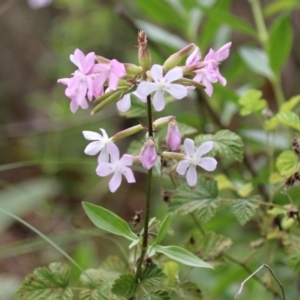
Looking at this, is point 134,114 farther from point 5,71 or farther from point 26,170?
point 5,71

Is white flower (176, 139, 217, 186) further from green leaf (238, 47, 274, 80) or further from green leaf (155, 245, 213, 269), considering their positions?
green leaf (238, 47, 274, 80)

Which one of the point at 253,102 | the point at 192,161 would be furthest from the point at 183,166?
the point at 253,102

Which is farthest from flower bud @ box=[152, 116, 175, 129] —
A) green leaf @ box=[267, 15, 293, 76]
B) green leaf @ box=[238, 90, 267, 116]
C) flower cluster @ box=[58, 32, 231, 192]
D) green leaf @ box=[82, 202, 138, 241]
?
green leaf @ box=[267, 15, 293, 76]

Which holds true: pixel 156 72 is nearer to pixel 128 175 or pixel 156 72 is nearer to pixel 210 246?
pixel 128 175

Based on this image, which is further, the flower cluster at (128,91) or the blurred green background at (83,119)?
the blurred green background at (83,119)

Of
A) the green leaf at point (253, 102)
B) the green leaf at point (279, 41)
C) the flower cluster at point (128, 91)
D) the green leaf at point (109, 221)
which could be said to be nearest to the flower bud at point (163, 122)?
the flower cluster at point (128, 91)

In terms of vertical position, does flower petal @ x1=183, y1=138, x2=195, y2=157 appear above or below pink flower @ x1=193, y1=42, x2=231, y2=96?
below

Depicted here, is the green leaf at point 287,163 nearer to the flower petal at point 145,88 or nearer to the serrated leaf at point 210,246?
Result: the serrated leaf at point 210,246
